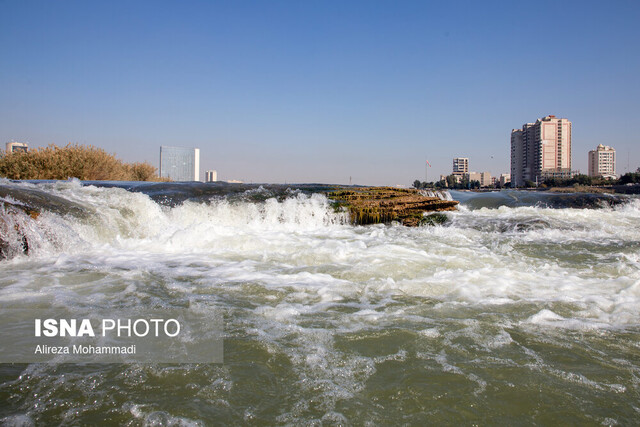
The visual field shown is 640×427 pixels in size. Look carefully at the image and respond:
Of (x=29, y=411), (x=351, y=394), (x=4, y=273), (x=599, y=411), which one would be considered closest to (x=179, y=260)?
(x=4, y=273)

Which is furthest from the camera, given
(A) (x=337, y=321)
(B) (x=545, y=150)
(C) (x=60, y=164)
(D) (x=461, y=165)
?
(D) (x=461, y=165)

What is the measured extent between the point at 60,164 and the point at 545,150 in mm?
95840

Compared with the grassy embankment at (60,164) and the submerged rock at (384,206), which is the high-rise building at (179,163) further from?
the submerged rock at (384,206)

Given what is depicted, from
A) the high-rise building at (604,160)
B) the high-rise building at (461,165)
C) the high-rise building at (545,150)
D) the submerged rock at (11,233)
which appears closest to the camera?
the submerged rock at (11,233)

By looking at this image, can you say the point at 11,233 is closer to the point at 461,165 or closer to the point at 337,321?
the point at 337,321

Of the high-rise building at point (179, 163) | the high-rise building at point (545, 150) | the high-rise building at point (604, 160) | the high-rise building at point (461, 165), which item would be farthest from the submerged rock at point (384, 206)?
the high-rise building at point (461, 165)

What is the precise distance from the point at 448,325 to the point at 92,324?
2756 mm

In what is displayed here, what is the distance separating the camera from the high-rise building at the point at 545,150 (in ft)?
283

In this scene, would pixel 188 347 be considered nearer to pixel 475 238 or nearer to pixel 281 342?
pixel 281 342

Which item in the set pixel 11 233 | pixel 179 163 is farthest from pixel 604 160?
pixel 11 233

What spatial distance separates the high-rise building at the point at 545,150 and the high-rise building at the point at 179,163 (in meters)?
76.6

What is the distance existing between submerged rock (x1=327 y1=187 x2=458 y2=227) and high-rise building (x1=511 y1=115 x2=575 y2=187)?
87.3 m

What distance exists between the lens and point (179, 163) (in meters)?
81.8

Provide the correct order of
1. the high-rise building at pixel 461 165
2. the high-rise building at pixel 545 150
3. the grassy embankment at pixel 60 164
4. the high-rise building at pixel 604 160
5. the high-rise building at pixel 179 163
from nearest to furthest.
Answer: the grassy embankment at pixel 60 164 → the high-rise building at pixel 179 163 → the high-rise building at pixel 545 150 → the high-rise building at pixel 604 160 → the high-rise building at pixel 461 165
